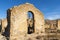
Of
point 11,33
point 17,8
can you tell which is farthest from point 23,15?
point 11,33

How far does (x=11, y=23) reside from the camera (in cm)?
1586

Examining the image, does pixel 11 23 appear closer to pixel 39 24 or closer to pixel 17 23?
pixel 17 23

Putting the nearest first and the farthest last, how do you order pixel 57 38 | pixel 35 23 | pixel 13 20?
pixel 57 38 → pixel 13 20 → pixel 35 23

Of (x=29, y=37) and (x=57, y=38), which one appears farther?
(x=29, y=37)

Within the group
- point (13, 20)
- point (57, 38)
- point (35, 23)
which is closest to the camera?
point (57, 38)

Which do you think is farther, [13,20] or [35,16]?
[35,16]

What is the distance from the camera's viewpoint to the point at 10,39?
15508 millimetres

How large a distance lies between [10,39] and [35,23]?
3.99 meters

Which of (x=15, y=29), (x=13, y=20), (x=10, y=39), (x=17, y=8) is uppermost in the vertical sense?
(x=17, y=8)

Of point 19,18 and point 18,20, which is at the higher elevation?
point 19,18

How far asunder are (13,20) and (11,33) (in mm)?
1410

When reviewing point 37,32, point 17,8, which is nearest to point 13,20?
point 17,8

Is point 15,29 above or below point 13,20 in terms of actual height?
below

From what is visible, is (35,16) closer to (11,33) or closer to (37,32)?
(37,32)
